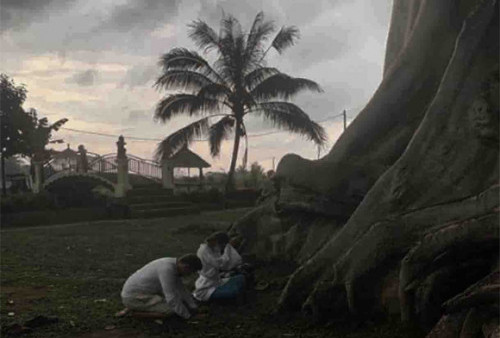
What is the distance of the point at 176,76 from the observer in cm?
2888

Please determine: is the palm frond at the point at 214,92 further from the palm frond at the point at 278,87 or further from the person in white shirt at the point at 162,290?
the person in white shirt at the point at 162,290

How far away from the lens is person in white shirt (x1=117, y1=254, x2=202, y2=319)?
7.39m

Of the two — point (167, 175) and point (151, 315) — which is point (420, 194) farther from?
point (167, 175)

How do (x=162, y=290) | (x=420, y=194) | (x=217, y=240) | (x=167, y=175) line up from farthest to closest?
(x=167, y=175) → (x=217, y=240) → (x=162, y=290) → (x=420, y=194)

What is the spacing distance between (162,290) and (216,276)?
99 centimetres

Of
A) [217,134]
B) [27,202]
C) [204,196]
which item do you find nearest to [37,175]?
[27,202]

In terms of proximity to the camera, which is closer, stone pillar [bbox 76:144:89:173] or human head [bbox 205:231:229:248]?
human head [bbox 205:231:229:248]

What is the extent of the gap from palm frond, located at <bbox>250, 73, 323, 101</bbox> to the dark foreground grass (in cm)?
1222

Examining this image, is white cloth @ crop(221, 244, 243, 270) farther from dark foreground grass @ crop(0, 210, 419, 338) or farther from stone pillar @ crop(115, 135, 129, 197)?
stone pillar @ crop(115, 135, 129, 197)

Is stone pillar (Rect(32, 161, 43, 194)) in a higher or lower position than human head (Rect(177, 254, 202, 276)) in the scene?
higher

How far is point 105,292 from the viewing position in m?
9.58

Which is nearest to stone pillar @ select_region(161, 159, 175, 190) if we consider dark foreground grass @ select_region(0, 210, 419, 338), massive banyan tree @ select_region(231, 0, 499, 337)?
dark foreground grass @ select_region(0, 210, 419, 338)

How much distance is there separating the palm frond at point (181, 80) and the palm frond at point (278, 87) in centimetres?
242

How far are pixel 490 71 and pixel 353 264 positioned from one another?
7.61 feet
